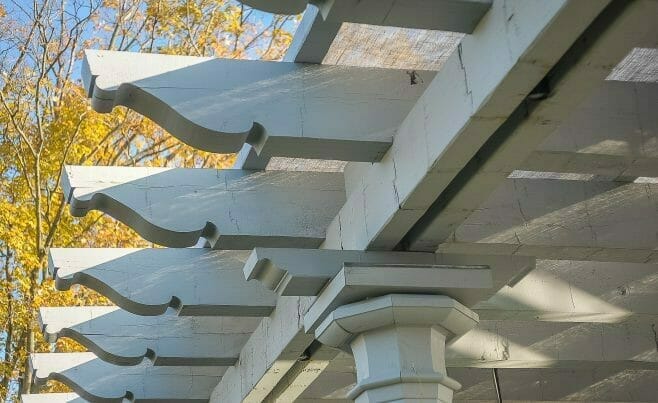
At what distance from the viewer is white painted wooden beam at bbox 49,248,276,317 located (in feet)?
23.0

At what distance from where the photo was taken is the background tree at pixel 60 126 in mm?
15531

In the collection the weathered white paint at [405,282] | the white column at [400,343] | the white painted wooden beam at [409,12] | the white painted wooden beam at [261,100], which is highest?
the white painted wooden beam at [261,100]

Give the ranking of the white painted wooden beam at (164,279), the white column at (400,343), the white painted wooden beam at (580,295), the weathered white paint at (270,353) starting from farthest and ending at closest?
the white painted wooden beam at (164,279)
the weathered white paint at (270,353)
the white painted wooden beam at (580,295)
the white column at (400,343)

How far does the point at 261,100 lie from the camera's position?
5.14 metres

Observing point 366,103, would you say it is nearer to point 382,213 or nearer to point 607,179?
point 382,213

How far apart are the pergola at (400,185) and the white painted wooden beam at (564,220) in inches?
0.5

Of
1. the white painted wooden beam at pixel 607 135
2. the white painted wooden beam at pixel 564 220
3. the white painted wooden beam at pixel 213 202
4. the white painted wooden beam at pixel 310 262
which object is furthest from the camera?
the white painted wooden beam at pixel 213 202

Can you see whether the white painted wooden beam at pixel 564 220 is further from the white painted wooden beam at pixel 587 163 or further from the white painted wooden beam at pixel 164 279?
the white painted wooden beam at pixel 164 279

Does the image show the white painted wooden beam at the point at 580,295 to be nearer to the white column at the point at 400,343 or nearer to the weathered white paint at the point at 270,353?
the white column at the point at 400,343

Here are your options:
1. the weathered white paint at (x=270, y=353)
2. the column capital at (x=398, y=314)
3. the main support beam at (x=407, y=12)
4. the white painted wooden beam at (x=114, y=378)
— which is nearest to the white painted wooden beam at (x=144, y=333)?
the weathered white paint at (x=270, y=353)

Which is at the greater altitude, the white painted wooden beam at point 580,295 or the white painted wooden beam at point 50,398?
the white painted wooden beam at point 50,398

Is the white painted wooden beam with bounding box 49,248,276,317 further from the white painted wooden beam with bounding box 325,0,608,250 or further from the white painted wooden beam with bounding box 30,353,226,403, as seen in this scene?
the white painted wooden beam with bounding box 30,353,226,403

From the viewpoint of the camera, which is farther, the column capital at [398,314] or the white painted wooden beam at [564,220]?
the white painted wooden beam at [564,220]

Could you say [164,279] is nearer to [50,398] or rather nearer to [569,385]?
[569,385]
